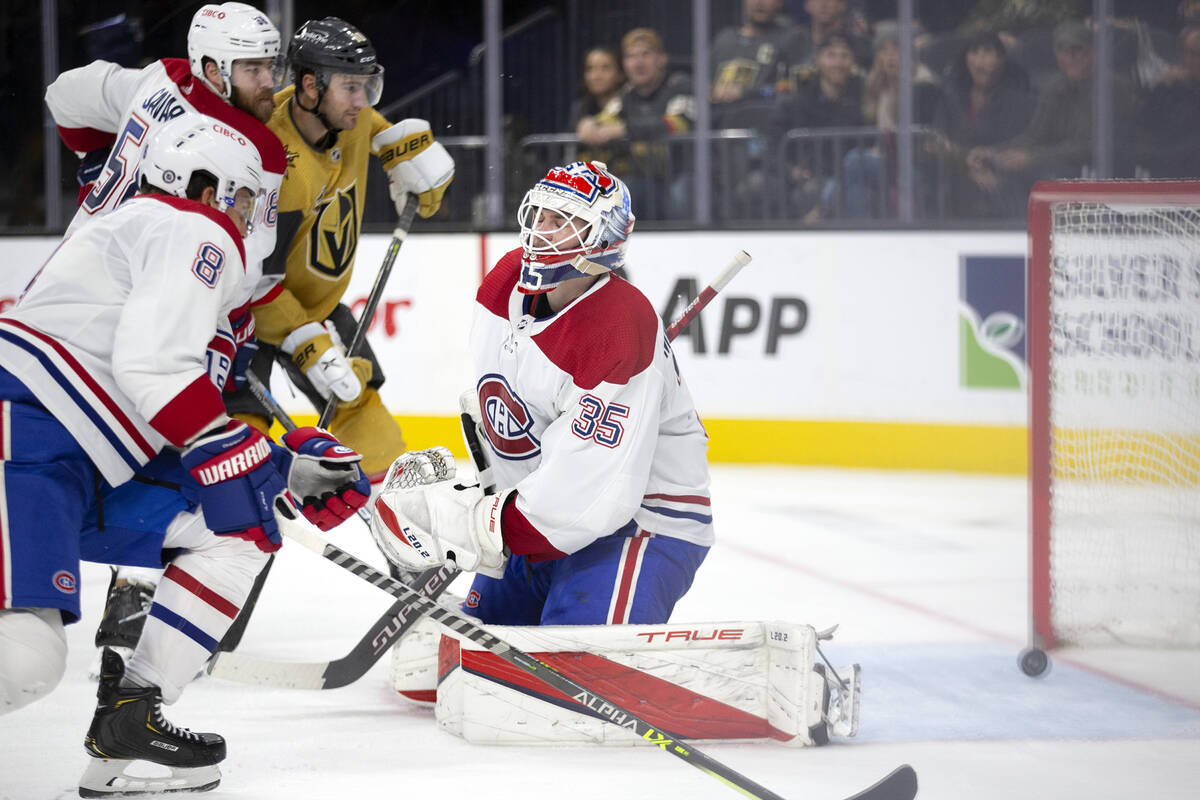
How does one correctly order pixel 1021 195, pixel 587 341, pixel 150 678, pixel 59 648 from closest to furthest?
pixel 59 648, pixel 150 678, pixel 587 341, pixel 1021 195

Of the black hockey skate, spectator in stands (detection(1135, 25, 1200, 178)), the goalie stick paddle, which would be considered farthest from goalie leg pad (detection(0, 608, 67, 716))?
spectator in stands (detection(1135, 25, 1200, 178))

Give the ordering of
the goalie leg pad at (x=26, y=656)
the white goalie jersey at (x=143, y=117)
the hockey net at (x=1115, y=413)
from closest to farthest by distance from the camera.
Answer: the goalie leg pad at (x=26, y=656) → the white goalie jersey at (x=143, y=117) → the hockey net at (x=1115, y=413)

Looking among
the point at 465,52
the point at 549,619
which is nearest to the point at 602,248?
the point at 549,619

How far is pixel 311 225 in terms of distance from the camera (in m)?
3.00

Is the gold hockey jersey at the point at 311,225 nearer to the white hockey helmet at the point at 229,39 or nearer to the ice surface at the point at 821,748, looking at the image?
the white hockey helmet at the point at 229,39

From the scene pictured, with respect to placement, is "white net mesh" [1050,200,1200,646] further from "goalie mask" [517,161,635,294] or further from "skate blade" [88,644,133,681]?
"skate blade" [88,644,133,681]

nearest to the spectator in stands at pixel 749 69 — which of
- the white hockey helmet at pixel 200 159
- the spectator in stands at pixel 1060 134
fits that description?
the spectator in stands at pixel 1060 134

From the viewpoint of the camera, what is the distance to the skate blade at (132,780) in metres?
2.03

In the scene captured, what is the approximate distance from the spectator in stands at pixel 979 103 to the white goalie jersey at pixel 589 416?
3.19 metres

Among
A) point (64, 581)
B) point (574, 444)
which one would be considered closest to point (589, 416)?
point (574, 444)

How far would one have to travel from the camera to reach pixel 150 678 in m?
2.02

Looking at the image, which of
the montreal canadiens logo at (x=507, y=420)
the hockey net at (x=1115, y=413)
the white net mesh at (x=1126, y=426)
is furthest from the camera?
the white net mesh at (x=1126, y=426)

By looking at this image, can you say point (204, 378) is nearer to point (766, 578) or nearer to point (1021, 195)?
point (766, 578)

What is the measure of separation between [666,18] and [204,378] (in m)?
4.03
